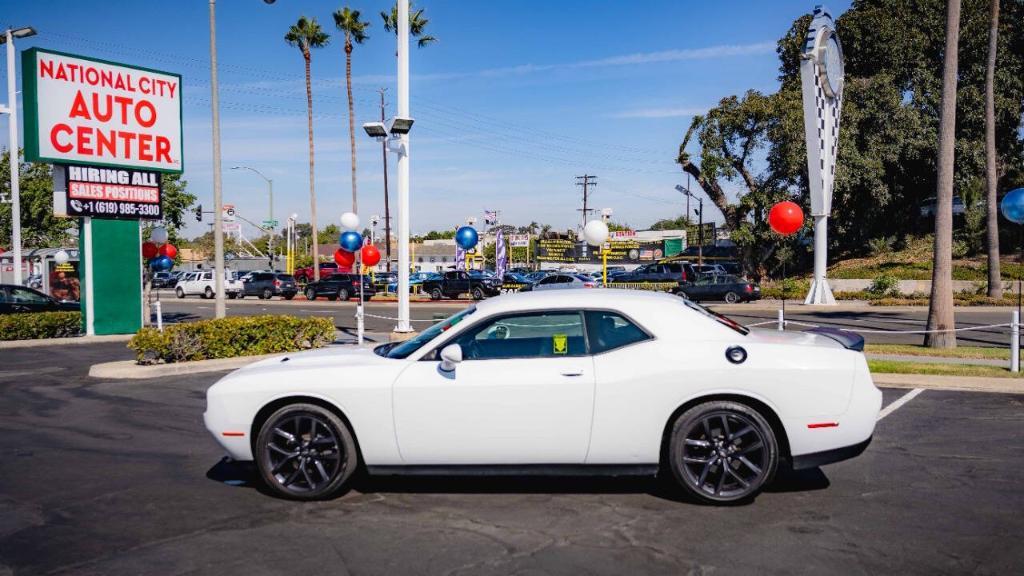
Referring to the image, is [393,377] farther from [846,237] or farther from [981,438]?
[846,237]

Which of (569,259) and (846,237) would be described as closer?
(846,237)

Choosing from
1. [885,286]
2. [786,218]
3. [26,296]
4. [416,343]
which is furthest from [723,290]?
[416,343]

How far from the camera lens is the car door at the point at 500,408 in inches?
209

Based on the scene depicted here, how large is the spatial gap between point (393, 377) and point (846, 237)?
144 ft

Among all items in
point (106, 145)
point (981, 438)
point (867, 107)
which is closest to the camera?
point (981, 438)

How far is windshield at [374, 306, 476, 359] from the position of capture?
5734mm

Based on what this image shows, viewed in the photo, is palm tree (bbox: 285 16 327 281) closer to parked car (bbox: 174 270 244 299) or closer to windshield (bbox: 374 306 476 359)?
parked car (bbox: 174 270 244 299)

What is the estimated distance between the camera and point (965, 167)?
1575 inches

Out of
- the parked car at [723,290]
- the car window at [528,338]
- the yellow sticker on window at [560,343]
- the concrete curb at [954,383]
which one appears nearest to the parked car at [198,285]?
the parked car at [723,290]

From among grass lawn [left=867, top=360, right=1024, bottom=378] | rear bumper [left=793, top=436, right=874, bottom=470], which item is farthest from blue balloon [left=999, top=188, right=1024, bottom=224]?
rear bumper [left=793, top=436, right=874, bottom=470]

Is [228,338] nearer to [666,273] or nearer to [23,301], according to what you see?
[23,301]

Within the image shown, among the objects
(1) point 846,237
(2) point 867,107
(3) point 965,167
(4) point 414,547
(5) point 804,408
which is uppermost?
(2) point 867,107

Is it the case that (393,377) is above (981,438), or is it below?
above

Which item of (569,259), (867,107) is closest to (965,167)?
(867,107)
